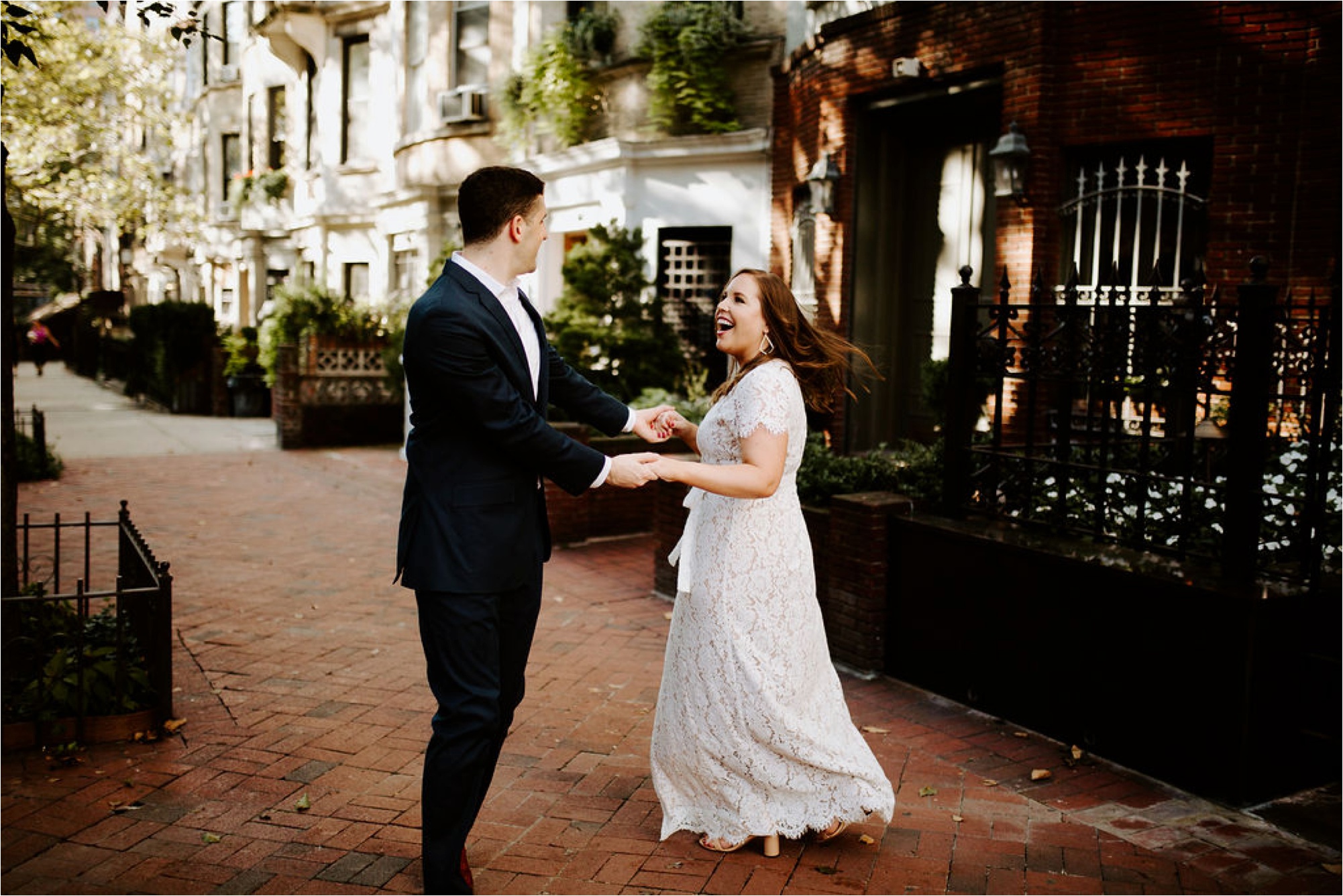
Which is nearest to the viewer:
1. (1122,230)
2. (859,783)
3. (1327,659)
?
(859,783)

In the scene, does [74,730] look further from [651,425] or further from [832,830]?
[832,830]

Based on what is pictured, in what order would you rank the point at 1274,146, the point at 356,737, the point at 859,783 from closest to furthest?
the point at 859,783
the point at 356,737
the point at 1274,146

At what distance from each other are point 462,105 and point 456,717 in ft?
52.8

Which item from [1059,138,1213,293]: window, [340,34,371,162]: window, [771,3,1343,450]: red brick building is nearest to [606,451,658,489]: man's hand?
[771,3,1343,450]: red brick building

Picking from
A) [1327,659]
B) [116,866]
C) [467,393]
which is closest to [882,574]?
[1327,659]

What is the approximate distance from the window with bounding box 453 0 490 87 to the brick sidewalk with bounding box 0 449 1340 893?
1352 centimetres

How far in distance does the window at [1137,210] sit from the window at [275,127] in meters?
21.3

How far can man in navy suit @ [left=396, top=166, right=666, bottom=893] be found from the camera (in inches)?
135

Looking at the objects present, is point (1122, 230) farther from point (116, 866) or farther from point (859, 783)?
point (116, 866)

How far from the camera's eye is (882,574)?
612 centimetres

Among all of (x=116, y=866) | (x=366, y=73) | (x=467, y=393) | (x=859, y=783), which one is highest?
(x=366, y=73)

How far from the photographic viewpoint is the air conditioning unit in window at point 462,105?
17.9m

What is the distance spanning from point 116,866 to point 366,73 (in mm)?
21381

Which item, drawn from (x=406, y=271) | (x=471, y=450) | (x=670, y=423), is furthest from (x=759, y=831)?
(x=406, y=271)
